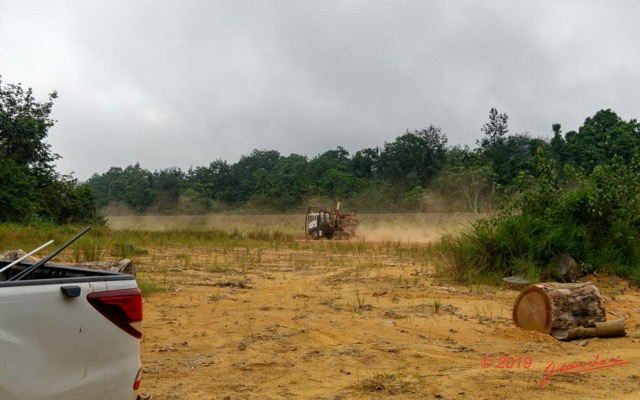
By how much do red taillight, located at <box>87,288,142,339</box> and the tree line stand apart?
24939 millimetres

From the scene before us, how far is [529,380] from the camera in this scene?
5145mm

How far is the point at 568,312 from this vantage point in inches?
275

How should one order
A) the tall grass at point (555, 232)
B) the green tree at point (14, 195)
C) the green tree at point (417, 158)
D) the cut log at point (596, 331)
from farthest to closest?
the green tree at point (417, 158)
the green tree at point (14, 195)
the tall grass at point (555, 232)
the cut log at point (596, 331)

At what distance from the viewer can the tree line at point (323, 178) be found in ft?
102

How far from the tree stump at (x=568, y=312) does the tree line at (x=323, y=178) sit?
19.5m

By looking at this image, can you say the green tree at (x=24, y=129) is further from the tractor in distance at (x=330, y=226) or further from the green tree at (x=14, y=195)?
the tractor in distance at (x=330, y=226)

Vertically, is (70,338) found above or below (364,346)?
above

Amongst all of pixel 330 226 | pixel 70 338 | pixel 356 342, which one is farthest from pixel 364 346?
pixel 330 226

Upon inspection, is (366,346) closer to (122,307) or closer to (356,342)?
(356,342)

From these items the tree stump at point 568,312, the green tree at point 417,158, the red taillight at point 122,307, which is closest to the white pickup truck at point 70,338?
the red taillight at point 122,307

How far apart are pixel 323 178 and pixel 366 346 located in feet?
194

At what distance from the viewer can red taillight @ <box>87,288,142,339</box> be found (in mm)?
2796

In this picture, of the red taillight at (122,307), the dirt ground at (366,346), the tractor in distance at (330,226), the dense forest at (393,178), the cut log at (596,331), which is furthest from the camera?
the dense forest at (393,178)

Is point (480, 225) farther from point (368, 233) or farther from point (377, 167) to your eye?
point (377, 167)
